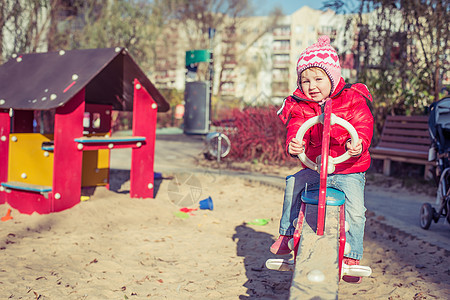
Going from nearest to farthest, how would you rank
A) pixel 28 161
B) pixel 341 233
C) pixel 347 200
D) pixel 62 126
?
pixel 341 233, pixel 347 200, pixel 62 126, pixel 28 161

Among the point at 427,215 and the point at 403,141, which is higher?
the point at 403,141

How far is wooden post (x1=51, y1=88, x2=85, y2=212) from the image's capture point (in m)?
4.61

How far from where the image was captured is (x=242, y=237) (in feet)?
14.7

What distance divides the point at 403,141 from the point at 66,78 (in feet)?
21.8

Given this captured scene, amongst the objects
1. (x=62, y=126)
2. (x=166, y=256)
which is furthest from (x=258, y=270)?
(x=62, y=126)

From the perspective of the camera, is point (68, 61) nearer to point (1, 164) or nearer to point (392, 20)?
point (1, 164)

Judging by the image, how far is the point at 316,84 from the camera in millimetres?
2736

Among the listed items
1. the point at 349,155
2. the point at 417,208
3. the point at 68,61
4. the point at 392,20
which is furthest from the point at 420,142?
the point at 349,155

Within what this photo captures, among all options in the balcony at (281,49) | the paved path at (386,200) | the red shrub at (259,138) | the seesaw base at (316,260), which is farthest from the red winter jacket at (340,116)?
the balcony at (281,49)

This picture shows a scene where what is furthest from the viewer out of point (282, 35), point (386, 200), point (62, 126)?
point (282, 35)

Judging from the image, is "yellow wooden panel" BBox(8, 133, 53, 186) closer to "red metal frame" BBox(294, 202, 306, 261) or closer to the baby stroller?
"red metal frame" BBox(294, 202, 306, 261)

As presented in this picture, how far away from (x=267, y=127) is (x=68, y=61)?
18.8 ft

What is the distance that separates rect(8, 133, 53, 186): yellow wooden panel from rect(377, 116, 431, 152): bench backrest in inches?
262

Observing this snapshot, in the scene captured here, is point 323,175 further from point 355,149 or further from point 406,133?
point 406,133
